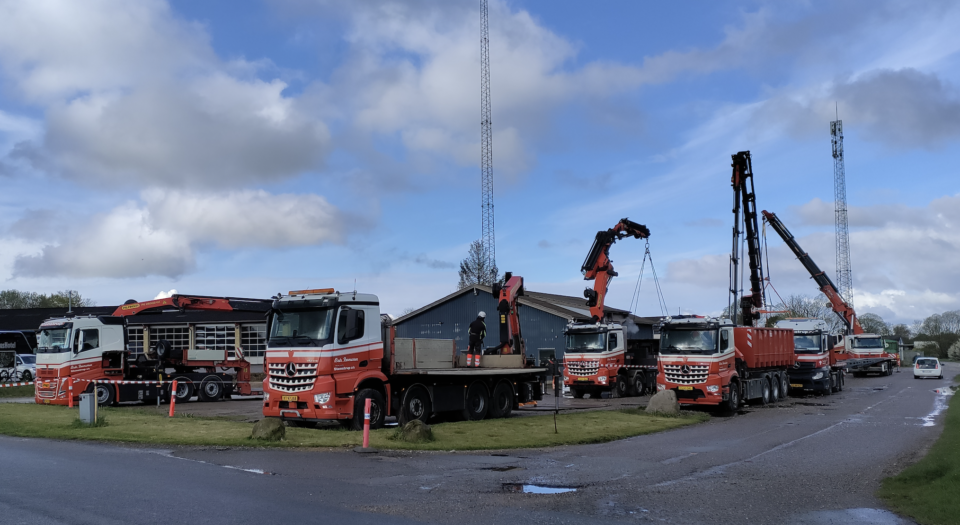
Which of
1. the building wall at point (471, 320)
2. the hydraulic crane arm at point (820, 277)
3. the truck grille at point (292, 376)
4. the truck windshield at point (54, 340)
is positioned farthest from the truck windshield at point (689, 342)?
the hydraulic crane arm at point (820, 277)

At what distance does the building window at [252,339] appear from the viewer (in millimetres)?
51981

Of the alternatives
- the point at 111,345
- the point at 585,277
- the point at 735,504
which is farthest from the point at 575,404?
the point at 735,504

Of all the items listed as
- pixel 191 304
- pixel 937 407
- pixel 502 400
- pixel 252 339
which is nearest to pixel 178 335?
pixel 252 339

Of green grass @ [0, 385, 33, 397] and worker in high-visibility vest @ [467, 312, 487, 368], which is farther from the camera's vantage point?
green grass @ [0, 385, 33, 397]

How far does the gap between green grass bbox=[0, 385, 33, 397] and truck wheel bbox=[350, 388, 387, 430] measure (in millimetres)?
23733

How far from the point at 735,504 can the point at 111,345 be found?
79.4ft

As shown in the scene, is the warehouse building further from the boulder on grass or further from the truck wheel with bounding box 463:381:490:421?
the boulder on grass

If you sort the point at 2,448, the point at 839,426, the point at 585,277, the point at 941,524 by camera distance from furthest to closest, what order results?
the point at 585,277, the point at 839,426, the point at 2,448, the point at 941,524

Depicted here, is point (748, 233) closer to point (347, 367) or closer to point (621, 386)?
point (621, 386)

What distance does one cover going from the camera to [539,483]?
1135 cm

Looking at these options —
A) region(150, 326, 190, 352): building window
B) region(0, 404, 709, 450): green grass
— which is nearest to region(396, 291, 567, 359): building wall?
region(150, 326, 190, 352): building window

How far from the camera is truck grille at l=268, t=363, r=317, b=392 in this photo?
1733cm

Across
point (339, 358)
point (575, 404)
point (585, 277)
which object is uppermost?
point (585, 277)

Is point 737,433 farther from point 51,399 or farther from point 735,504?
point 51,399
